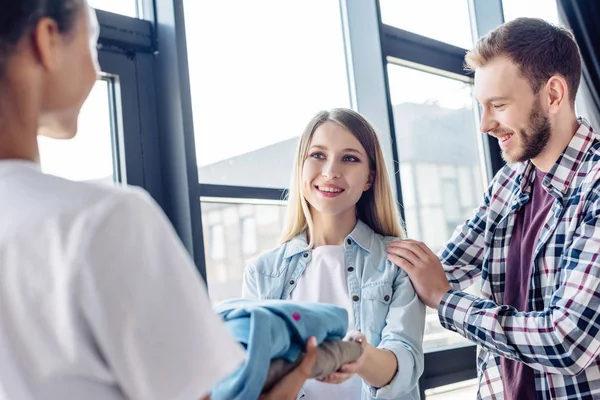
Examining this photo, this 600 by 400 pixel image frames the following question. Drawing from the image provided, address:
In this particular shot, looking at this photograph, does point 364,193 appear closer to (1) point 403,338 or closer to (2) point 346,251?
(2) point 346,251

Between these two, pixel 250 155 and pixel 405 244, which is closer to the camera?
pixel 405 244

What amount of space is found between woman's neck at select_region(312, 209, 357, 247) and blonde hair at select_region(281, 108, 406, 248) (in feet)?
0.07

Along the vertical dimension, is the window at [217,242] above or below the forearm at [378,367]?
above

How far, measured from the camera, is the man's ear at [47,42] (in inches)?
25.7

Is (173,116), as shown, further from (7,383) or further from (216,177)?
(7,383)

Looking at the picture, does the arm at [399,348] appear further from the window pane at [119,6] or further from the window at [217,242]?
the window pane at [119,6]

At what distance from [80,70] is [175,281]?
0.86 ft

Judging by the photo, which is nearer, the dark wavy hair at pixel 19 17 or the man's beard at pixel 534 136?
the dark wavy hair at pixel 19 17

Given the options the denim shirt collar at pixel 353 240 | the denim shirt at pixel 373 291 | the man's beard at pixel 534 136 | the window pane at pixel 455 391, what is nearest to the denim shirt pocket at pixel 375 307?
the denim shirt at pixel 373 291

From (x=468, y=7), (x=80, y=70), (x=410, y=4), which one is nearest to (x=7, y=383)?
(x=80, y=70)

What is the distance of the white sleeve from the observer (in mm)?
583

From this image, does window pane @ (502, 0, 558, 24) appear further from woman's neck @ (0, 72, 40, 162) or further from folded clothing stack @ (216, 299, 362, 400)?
woman's neck @ (0, 72, 40, 162)

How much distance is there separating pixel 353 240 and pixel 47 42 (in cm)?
113

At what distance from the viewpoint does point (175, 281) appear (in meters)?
0.62
